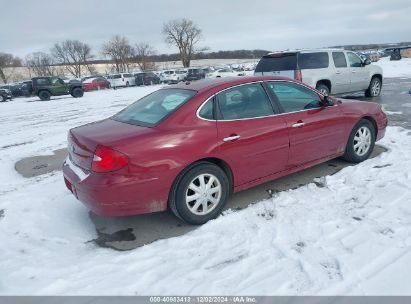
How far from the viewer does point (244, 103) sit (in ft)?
13.4

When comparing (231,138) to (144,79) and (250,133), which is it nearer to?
(250,133)

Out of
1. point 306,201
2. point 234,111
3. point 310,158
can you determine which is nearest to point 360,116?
point 310,158

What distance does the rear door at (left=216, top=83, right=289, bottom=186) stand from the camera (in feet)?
12.5

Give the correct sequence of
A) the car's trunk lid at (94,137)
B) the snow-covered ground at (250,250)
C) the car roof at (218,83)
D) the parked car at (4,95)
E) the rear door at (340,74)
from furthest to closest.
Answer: the parked car at (4,95)
the rear door at (340,74)
the car roof at (218,83)
the car's trunk lid at (94,137)
the snow-covered ground at (250,250)

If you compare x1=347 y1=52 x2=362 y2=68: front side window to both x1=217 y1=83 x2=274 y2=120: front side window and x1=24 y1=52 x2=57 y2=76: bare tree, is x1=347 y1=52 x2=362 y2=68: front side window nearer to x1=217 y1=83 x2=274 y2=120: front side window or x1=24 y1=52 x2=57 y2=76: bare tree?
x1=217 y1=83 x2=274 y2=120: front side window

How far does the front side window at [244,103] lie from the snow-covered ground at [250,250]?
3.61ft

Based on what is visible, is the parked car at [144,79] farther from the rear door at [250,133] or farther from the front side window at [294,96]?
the rear door at [250,133]

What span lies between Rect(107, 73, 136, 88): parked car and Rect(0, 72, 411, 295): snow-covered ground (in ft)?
111


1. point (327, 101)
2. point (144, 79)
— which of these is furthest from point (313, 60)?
point (144, 79)

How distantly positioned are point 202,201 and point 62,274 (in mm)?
1526

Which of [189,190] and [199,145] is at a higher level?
[199,145]

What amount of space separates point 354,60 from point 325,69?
72.6 inches

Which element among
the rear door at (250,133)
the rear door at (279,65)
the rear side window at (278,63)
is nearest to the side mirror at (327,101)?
the rear door at (250,133)

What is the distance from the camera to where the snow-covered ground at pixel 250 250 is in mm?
2705
